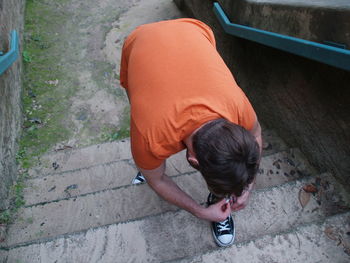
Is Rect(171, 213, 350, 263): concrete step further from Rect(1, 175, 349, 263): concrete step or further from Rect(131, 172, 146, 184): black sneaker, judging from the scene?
Rect(131, 172, 146, 184): black sneaker

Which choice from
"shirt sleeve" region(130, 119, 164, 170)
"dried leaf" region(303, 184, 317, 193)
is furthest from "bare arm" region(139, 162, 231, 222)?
"dried leaf" region(303, 184, 317, 193)

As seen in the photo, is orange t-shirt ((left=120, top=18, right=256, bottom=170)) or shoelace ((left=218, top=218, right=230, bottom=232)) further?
shoelace ((left=218, top=218, right=230, bottom=232))

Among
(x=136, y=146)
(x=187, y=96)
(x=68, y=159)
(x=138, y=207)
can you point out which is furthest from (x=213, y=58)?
(x=68, y=159)

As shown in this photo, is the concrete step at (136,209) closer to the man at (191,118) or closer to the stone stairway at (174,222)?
the stone stairway at (174,222)

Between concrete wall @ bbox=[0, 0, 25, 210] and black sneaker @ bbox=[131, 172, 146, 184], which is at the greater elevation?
concrete wall @ bbox=[0, 0, 25, 210]

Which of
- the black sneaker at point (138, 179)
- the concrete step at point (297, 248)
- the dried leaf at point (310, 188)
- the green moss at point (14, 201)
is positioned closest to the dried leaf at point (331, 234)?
the concrete step at point (297, 248)

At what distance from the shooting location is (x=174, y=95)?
147 cm

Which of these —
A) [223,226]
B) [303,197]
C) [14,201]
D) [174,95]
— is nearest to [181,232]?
[223,226]

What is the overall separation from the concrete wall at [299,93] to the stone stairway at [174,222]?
0.16m

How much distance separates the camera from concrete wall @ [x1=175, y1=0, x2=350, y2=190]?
80.1 inches

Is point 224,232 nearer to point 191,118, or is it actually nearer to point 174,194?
point 174,194

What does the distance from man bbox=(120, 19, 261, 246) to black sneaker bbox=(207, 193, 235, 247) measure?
0.25m

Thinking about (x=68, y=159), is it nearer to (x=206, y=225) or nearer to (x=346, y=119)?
(x=206, y=225)

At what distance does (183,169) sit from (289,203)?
3.45 feet
